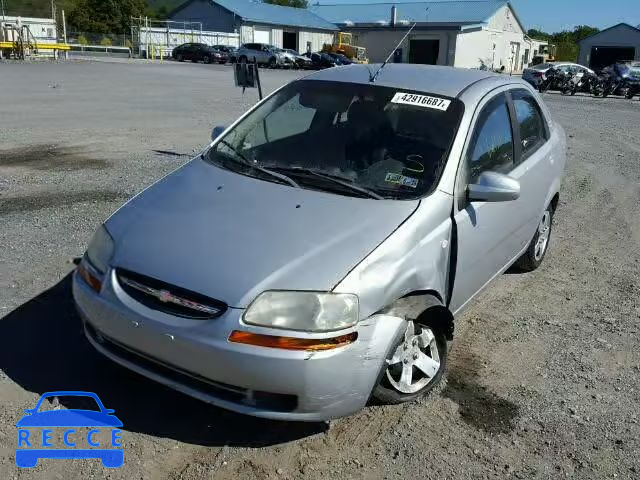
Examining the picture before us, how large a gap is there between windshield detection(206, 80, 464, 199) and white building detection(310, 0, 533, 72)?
52463mm

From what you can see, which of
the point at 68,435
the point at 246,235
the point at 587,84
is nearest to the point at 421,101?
the point at 246,235

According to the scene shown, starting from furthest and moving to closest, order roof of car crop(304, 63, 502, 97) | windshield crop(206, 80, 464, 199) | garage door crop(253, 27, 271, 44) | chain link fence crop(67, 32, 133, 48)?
chain link fence crop(67, 32, 133, 48)
garage door crop(253, 27, 271, 44)
roof of car crop(304, 63, 502, 97)
windshield crop(206, 80, 464, 199)

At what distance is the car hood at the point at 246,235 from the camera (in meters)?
2.77

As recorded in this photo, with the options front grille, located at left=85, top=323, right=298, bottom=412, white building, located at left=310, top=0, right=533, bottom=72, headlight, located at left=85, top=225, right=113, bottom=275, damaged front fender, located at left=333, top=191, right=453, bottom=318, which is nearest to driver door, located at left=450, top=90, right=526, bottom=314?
damaged front fender, located at left=333, top=191, right=453, bottom=318

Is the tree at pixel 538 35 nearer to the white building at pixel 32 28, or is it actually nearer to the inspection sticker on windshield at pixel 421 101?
the white building at pixel 32 28

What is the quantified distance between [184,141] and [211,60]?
37331mm

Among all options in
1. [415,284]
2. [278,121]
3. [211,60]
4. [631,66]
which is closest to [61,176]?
[278,121]

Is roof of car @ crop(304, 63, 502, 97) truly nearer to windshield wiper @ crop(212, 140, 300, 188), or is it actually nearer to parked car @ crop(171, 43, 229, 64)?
windshield wiper @ crop(212, 140, 300, 188)

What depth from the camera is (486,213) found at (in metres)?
3.78

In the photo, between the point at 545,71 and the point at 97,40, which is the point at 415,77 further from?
the point at 97,40

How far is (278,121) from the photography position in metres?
4.38

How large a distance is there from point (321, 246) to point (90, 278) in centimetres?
121

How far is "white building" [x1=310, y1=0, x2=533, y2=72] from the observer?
2254 inches

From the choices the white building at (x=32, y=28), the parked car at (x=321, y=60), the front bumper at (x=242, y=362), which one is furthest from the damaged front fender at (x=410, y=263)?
the white building at (x=32, y=28)
